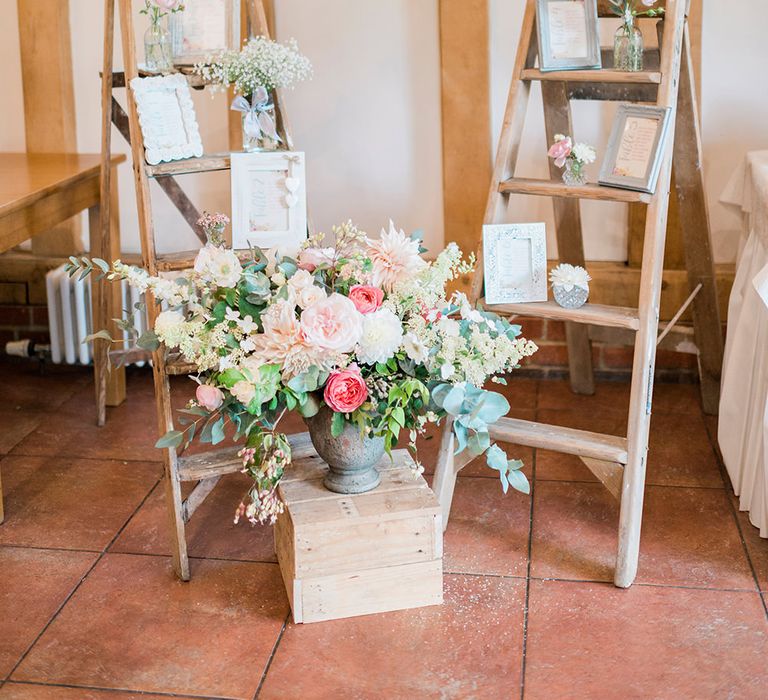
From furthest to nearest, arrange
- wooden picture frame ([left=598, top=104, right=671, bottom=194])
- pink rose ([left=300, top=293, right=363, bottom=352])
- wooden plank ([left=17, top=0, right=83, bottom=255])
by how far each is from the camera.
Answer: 1. wooden plank ([left=17, top=0, right=83, bottom=255])
2. wooden picture frame ([left=598, top=104, right=671, bottom=194])
3. pink rose ([left=300, top=293, right=363, bottom=352])

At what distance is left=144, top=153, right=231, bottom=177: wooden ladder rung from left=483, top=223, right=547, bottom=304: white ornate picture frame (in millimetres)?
750

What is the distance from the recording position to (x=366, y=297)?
7.88ft

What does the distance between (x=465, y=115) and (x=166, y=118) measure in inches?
52.9

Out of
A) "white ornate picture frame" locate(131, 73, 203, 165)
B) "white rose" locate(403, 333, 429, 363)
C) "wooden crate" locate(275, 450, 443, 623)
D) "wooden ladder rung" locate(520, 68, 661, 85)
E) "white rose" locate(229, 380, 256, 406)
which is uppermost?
"wooden ladder rung" locate(520, 68, 661, 85)

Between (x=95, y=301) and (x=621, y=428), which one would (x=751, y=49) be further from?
(x=95, y=301)

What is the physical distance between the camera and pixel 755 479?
293 centimetres

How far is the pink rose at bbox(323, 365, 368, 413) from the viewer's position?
2.37 metres

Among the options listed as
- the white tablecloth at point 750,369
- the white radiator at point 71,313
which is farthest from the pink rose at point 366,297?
the white radiator at point 71,313

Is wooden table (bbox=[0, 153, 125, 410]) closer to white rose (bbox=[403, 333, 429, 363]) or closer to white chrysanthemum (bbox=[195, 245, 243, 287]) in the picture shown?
white chrysanthemum (bbox=[195, 245, 243, 287])

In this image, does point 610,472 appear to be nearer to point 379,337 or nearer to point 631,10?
point 379,337

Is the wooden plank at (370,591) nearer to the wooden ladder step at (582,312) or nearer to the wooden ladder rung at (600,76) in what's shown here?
the wooden ladder step at (582,312)

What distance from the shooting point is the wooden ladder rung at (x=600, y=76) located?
2.61m

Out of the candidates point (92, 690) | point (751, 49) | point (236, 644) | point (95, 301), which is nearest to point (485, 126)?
point (751, 49)

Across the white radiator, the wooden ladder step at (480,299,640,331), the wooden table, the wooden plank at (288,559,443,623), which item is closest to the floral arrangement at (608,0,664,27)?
the wooden ladder step at (480,299,640,331)
